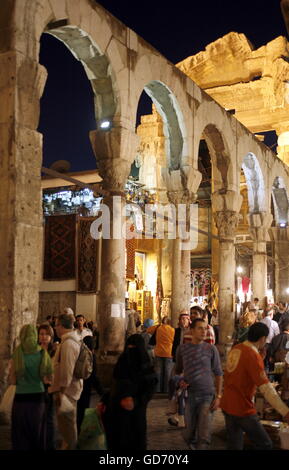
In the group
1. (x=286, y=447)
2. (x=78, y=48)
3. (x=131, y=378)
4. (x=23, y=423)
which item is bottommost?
(x=286, y=447)

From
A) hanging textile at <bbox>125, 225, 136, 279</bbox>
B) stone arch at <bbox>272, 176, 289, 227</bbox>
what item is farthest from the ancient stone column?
stone arch at <bbox>272, 176, 289, 227</bbox>

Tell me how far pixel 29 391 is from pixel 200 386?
5.37 feet

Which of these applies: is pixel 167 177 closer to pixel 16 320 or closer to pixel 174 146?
pixel 174 146

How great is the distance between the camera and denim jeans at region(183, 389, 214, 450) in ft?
18.1

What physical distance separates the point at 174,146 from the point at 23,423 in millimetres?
9481

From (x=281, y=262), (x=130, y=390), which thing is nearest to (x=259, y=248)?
(x=281, y=262)

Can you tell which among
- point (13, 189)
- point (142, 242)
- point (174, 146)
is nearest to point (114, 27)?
point (174, 146)

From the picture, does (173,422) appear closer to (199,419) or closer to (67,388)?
(199,419)

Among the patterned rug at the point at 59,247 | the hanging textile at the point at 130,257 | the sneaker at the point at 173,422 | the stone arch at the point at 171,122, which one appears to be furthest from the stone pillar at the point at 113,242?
the hanging textile at the point at 130,257

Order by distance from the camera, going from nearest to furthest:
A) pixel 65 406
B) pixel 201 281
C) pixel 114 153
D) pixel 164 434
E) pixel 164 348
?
pixel 65 406 < pixel 164 434 < pixel 164 348 < pixel 114 153 < pixel 201 281

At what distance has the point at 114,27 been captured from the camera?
1080cm

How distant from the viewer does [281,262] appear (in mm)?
23250

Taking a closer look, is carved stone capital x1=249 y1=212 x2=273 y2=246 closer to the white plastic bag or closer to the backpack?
the backpack

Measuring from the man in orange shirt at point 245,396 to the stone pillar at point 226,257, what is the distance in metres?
10.8
